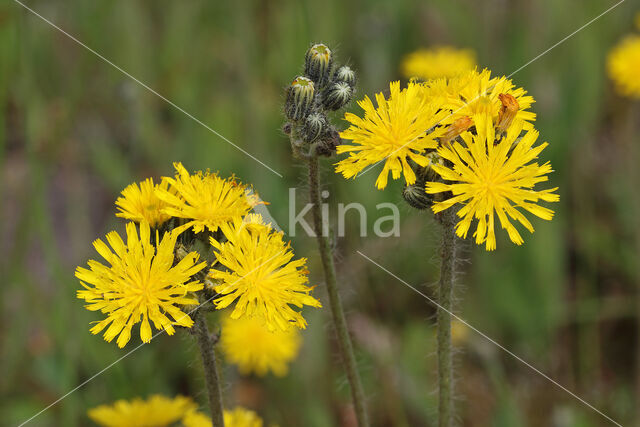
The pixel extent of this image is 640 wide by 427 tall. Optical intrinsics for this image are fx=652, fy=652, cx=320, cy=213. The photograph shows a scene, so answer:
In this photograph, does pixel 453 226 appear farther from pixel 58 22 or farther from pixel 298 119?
pixel 58 22

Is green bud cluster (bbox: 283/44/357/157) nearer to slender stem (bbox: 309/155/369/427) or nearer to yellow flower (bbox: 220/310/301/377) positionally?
slender stem (bbox: 309/155/369/427)

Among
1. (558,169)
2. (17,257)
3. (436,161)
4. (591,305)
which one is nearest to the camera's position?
(436,161)

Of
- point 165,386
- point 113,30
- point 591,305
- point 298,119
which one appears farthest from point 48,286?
point 591,305

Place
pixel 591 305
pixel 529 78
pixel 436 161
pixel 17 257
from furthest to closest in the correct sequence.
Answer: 1. pixel 529 78
2. pixel 591 305
3. pixel 17 257
4. pixel 436 161

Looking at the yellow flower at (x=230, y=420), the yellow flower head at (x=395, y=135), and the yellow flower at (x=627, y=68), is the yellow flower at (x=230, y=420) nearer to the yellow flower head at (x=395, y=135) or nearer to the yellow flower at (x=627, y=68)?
the yellow flower head at (x=395, y=135)

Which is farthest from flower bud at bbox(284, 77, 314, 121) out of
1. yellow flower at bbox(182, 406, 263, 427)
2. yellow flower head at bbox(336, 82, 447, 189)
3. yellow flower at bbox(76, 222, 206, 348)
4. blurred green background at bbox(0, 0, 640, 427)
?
yellow flower at bbox(182, 406, 263, 427)

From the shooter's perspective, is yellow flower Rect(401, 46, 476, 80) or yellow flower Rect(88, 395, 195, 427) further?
yellow flower Rect(401, 46, 476, 80)
